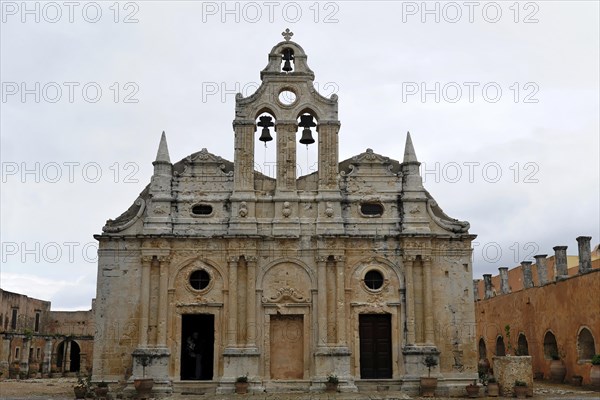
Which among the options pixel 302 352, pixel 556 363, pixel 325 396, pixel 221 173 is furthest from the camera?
pixel 556 363

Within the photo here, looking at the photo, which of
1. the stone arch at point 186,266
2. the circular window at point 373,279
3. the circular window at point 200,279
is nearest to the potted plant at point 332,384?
the circular window at point 373,279

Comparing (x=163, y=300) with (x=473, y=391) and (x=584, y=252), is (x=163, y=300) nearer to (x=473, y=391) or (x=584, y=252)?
(x=473, y=391)

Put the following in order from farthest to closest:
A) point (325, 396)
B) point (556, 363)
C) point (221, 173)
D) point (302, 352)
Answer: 1. point (556, 363)
2. point (221, 173)
3. point (302, 352)
4. point (325, 396)

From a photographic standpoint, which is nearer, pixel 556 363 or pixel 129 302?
pixel 129 302

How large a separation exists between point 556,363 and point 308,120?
43.9 feet

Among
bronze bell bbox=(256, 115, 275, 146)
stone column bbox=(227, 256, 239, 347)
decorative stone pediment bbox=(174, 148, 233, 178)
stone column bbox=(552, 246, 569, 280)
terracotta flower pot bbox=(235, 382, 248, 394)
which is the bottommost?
terracotta flower pot bbox=(235, 382, 248, 394)

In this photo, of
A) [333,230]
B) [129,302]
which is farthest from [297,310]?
[129,302]

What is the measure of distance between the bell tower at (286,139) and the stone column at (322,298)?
1.13 metres

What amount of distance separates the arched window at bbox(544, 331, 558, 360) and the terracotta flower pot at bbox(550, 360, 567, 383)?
4.16 ft

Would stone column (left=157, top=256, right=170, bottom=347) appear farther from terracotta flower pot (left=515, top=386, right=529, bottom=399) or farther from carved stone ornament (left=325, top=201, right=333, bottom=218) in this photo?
terracotta flower pot (left=515, top=386, right=529, bottom=399)

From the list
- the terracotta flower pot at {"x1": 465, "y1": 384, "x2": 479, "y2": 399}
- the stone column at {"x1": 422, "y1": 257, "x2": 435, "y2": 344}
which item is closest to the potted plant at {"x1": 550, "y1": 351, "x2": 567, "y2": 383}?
the terracotta flower pot at {"x1": 465, "y1": 384, "x2": 479, "y2": 399}

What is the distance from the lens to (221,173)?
23.5 metres

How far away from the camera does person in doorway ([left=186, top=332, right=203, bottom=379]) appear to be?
22.0 meters

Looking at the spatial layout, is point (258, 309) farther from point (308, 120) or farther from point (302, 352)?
point (308, 120)
